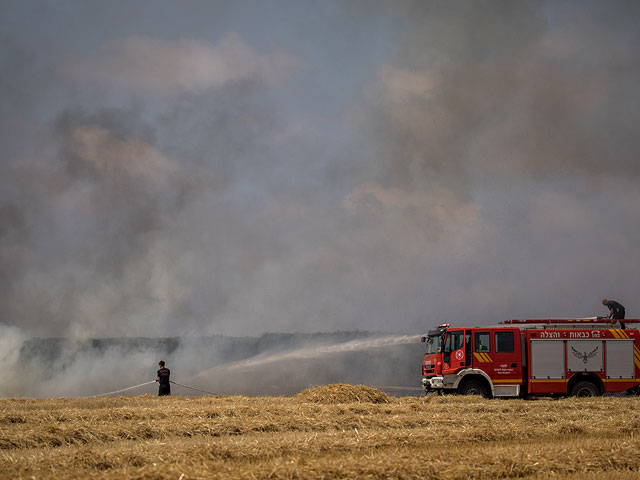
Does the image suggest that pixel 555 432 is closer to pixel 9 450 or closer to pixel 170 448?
pixel 170 448

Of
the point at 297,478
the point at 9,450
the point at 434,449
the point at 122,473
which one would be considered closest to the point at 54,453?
the point at 9,450

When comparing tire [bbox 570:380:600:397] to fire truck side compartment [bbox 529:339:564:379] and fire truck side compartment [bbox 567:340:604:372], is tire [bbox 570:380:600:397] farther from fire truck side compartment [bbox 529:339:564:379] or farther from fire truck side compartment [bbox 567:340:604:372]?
fire truck side compartment [bbox 529:339:564:379]

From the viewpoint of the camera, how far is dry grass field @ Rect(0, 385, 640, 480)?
36.6 feet

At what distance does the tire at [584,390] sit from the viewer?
2786cm

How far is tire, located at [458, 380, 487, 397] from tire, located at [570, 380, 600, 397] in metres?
3.71

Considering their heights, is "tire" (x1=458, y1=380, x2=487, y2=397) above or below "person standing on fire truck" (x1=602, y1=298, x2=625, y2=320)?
below

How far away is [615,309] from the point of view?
29.9 m

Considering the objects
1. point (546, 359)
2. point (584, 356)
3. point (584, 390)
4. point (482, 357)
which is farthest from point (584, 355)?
point (482, 357)

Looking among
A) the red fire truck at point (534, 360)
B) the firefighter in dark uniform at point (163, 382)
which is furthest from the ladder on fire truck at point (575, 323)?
the firefighter in dark uniform at point (163, 382)

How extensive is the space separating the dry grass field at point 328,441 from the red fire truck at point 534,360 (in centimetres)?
472

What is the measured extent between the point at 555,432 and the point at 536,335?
1231 cm

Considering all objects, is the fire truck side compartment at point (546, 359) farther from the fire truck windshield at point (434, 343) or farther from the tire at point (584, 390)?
the fire truck windshield at point (434, 343)

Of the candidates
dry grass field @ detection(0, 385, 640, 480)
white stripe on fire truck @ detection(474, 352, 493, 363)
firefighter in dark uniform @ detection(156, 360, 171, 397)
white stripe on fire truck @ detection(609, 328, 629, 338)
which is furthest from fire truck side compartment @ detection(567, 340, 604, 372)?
firefighter in dark uniform @ detection(156, 360, 171, 397)

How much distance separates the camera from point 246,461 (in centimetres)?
1202
